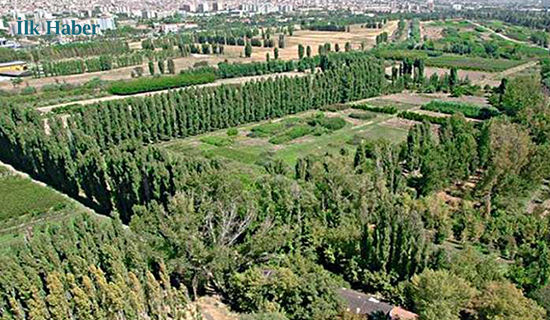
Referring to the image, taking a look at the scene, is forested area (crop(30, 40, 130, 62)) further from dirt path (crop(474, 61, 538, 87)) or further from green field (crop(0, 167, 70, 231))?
dirt path (crop(474, 61, 538, 87))

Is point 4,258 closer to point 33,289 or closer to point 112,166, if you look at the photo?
point 33,289

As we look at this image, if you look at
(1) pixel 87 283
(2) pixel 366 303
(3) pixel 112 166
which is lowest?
(2) pixel 366 303

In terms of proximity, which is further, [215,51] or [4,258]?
[215,51]

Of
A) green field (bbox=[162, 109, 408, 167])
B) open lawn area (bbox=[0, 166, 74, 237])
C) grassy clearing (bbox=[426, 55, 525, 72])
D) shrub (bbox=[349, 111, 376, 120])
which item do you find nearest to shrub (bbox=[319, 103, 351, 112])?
shrub (bbox=[349, 111, 376, 120])

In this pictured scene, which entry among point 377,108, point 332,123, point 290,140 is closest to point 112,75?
point 290,140

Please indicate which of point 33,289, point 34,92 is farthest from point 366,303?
point 34,92
